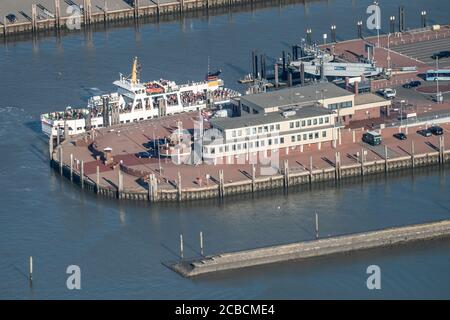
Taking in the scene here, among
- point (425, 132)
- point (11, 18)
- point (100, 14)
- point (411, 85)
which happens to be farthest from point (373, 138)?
point (11, 18)

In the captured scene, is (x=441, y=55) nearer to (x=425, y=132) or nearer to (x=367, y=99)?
(x=367, y=99)

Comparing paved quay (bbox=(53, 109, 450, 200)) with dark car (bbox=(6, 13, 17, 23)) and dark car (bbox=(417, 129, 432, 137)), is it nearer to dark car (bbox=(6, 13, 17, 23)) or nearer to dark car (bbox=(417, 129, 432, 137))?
dark car (bbox=(417, 129, 432, 137))

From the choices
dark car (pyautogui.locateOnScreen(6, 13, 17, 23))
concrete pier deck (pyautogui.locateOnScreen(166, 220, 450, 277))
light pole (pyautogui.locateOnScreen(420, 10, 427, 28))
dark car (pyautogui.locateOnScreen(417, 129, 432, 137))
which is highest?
dark car (pyautogui.locateOnScreen(6, 13, 17, 23))

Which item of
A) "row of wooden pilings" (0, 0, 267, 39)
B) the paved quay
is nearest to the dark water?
the paved quay

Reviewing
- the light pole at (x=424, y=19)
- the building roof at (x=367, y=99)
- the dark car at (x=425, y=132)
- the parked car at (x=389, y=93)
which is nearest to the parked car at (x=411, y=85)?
the parked car at (x=389, y=93)

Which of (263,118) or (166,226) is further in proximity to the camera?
(263,118)

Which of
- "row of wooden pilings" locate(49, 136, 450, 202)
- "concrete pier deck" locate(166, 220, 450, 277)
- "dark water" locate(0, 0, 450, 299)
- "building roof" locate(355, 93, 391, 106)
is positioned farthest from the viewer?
"building roof" locate(355, 93, 391, 106)

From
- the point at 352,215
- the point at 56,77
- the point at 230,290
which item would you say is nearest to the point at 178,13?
the point at 56,77
